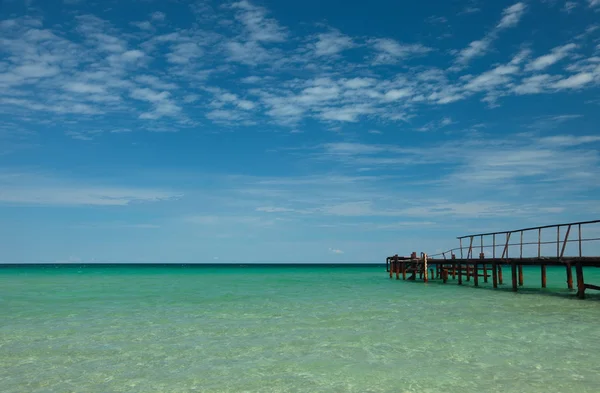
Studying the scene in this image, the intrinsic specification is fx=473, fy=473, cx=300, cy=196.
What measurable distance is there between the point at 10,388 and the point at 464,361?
10409 millimetres

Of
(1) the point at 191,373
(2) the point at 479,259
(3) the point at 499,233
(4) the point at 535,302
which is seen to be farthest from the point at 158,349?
(2) the point at 479,259

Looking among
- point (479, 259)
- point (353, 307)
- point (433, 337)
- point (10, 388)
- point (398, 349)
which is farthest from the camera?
point (479, 259)

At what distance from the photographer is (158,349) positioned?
13766mm

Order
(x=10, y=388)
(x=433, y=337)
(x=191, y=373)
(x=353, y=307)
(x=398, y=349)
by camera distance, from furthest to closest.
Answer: (x=353, y=307) < (x=433, y=337) < (x=398, y=349) < (x=191, y=373) < (x=10, y=388)

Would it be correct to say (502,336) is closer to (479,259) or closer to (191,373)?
(191,373)

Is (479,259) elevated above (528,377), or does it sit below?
above

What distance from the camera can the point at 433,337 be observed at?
14969mm

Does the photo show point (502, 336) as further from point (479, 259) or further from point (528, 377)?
point (479, 259)

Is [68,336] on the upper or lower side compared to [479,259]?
lower

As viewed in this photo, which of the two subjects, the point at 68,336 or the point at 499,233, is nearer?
the point at 68,336

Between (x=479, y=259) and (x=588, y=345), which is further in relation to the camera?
(x=479, y=259)

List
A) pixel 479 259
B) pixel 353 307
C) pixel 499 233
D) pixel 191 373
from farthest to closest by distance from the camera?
pixel 479 259 < pixel 499 233 < pixel 353 307 < pixel 191 373

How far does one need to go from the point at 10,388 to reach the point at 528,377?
36.6ft

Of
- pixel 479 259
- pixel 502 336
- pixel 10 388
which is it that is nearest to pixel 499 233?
pixel 479 259
